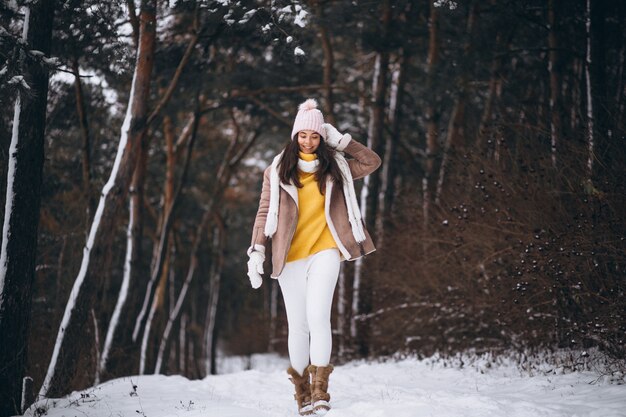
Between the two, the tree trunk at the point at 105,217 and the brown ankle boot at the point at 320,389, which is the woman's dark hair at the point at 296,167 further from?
the tree trunk at the point at 105,217

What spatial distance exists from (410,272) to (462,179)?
6.77 ft

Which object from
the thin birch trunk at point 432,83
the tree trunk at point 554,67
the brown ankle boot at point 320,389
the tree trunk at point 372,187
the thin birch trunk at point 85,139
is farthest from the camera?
the tree trunk at point 372,187

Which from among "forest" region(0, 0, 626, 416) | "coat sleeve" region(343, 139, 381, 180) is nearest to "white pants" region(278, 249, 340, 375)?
"coat sleeve" region(343, 139, 381, 180)

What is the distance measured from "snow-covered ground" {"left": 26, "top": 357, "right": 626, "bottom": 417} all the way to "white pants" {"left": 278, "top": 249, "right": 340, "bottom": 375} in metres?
0.45

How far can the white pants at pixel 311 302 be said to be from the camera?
4.93m

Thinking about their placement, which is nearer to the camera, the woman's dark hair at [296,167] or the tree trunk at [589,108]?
the woman's dark hair at [296,167]

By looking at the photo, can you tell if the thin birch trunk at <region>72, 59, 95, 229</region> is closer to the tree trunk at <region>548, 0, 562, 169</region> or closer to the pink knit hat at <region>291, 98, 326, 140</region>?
the pink knit hat at <region>291, 98, 326, 140</region>

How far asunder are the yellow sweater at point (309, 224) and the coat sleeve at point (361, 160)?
38 centimetres

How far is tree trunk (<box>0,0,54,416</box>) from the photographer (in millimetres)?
6027

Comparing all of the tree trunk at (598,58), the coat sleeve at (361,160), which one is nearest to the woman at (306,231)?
the coat sleeve at (361,160)

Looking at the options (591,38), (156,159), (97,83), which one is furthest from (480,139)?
(156,159)

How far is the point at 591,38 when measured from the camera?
27.8 feet

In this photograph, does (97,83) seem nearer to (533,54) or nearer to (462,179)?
(462,179)

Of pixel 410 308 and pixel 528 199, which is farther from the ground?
pixel 528 199
